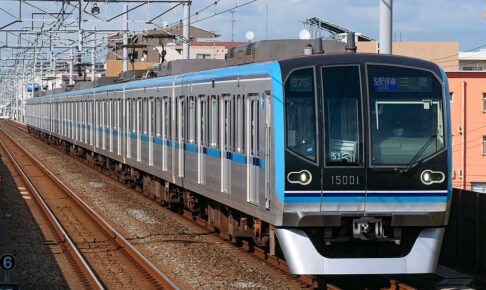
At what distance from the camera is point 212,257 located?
12.7 metres

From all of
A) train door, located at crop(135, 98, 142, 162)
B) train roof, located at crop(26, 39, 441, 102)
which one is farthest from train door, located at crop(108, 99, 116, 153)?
train roof, located at crop(26, 39, 441, 102)

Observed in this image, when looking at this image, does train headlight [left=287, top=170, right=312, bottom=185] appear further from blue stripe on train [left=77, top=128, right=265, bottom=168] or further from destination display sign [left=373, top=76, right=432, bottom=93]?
destination display sign [left=373, top=76, right=432, bottom=93]

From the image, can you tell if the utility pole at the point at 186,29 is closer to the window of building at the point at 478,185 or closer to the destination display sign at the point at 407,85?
the destination display sign at the point at 407,85

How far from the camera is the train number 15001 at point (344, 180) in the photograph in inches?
370

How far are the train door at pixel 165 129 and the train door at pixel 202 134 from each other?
2752 mm

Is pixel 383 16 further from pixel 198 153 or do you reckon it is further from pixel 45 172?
pixel 45 172

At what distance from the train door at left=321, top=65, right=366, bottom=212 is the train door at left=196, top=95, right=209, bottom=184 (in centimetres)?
431

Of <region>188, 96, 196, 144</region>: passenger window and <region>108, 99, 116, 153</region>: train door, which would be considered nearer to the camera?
<region>188, 96, 196, 144</region>: passenger window

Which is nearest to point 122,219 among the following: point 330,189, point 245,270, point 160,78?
point 160,78

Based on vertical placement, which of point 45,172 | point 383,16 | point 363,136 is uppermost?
point 383,16

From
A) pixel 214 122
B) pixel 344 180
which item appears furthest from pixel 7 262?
pixel 214 122

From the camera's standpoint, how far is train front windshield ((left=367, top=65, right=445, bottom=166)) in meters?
9.50

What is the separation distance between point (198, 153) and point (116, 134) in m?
10.4

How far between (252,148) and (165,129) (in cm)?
668
